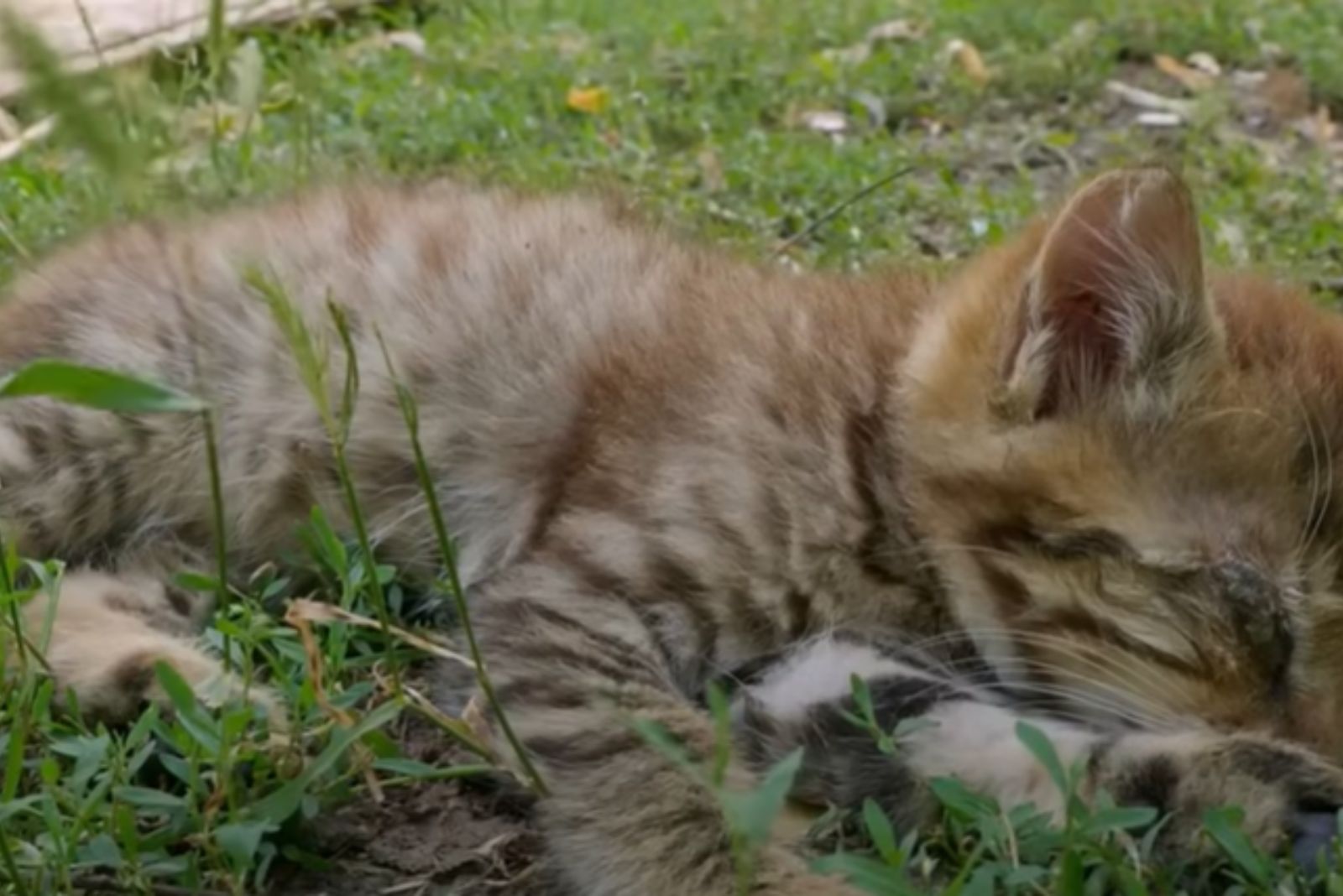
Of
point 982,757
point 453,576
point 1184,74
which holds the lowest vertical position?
point 1184,74

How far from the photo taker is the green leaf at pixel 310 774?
68.9 inches

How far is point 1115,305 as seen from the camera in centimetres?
211

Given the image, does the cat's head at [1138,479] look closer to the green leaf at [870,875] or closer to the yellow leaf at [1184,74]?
the green leaf at [870,875]

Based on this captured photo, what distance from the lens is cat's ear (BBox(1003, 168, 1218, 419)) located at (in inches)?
80.4

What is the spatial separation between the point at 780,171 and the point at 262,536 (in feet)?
6.39

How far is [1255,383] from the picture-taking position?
2092mm

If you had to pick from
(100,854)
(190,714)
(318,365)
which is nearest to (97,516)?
(190,714)

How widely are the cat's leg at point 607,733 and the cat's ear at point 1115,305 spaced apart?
55 cm

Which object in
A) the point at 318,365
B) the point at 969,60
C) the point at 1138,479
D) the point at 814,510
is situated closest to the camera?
the point at 318,365

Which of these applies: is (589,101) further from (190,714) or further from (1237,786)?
(1237,786)

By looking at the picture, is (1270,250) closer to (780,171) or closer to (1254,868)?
(780,171)

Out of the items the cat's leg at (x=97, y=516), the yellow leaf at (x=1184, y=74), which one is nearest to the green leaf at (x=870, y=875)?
the cat's leg at (x=97, y=516)

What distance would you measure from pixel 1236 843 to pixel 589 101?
3.41 m

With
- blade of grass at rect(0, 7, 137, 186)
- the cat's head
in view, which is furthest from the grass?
the cat's head
